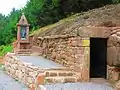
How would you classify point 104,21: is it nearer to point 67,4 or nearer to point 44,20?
point 67,4

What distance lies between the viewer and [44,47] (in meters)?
13.1

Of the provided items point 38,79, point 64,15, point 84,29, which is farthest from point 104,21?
point 64,15

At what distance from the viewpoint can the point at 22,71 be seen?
11.7 m

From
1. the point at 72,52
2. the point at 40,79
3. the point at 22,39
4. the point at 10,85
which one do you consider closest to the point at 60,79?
the point at 40,79

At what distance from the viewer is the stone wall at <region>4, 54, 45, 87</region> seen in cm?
946

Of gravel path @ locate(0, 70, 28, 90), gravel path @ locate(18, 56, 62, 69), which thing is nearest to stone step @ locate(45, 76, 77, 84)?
gravel path @ locate(18, 56, 62, 69)

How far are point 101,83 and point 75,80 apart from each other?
84 centimetres

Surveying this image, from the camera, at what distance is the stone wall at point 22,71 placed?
31.1 feet

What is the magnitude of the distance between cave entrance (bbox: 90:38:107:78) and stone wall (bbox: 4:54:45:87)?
236cm

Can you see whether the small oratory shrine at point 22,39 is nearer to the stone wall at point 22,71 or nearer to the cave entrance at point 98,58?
the stone wall at point 22,71

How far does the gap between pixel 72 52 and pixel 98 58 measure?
2155 mm

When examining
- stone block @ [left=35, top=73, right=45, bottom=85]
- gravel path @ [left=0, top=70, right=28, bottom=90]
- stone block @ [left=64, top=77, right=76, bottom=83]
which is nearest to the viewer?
stone block @ [left=35, top=73, right=45, bottom=85]

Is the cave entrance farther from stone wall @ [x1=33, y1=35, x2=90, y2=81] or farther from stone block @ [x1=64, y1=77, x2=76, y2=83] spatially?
stone block @ [x1=64, y1=77, x2=76, y2=83]

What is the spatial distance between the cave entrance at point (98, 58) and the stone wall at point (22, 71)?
7.74 feet
